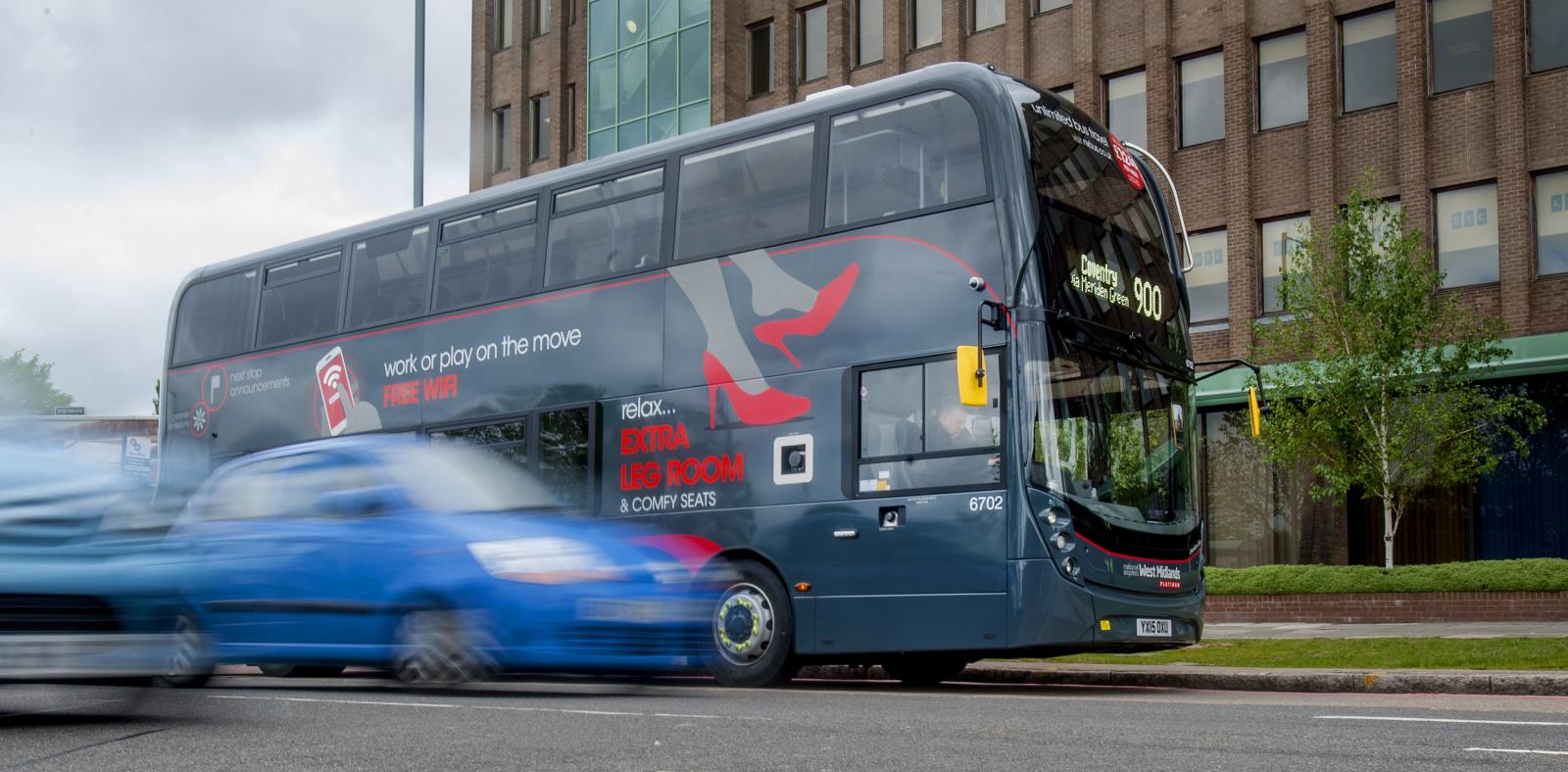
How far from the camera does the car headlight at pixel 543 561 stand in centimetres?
964

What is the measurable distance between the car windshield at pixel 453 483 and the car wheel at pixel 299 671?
4.14 metres

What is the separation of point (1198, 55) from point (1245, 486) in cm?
775

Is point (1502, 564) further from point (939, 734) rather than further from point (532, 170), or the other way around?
point (532, 170)

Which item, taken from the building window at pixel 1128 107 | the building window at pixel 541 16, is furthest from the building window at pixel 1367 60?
the building window at pixel 541 16

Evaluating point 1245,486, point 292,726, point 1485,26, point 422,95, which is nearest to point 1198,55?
point 1485,26

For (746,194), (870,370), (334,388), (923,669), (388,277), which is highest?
(746,194)

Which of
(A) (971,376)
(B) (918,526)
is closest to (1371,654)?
(B) (918,526)

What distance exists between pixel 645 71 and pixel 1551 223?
19836 mm

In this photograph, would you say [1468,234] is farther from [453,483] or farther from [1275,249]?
[453,483]

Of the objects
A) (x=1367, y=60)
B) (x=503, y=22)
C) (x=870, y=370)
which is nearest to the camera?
(x=870, y=370)

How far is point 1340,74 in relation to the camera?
85.6 feet

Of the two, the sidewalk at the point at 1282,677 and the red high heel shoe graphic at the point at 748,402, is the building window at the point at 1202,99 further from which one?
the red high heel shoe graphic at the point at 748,402

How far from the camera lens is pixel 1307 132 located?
26172 mm

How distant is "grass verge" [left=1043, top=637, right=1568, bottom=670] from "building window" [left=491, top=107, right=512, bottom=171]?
27.6 meters
